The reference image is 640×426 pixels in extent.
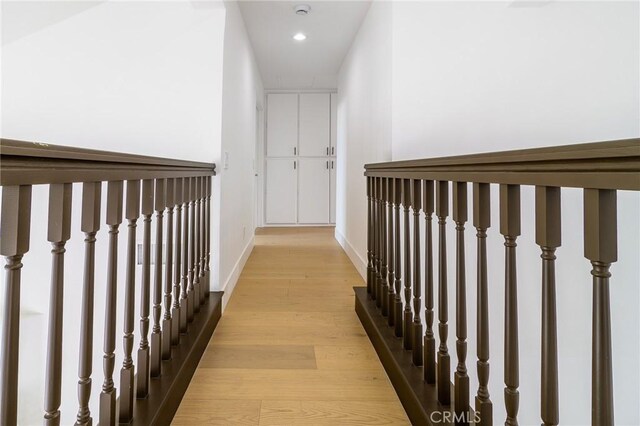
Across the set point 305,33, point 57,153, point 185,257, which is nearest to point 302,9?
point 305,33

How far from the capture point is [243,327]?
204cm

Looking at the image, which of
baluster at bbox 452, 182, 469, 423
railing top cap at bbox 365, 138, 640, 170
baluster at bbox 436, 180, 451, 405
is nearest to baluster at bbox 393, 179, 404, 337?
baluster at bbox 436, 180, 451, 405

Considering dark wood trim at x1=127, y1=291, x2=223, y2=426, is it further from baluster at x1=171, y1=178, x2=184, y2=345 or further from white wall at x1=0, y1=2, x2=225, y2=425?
white wall at x1=0, y1=2, x2=225, y2=425

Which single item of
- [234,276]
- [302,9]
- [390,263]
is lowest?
[234,276]

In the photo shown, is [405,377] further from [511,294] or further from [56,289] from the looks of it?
[56,289]

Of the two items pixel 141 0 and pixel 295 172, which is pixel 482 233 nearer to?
pixel 141 0

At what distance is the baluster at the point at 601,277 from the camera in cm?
56

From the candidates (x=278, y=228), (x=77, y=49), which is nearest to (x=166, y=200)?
(x=77, y=49)

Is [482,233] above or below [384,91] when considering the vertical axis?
below

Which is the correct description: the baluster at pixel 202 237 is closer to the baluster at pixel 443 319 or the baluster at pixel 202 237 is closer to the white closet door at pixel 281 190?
the baluster at pixel 443 319

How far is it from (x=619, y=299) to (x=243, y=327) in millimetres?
2038

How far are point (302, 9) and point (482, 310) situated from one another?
288 centimetres

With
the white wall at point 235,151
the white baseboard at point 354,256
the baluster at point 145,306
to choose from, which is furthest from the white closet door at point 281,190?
the baluster at point 145,306

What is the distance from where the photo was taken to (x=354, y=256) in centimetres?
352
